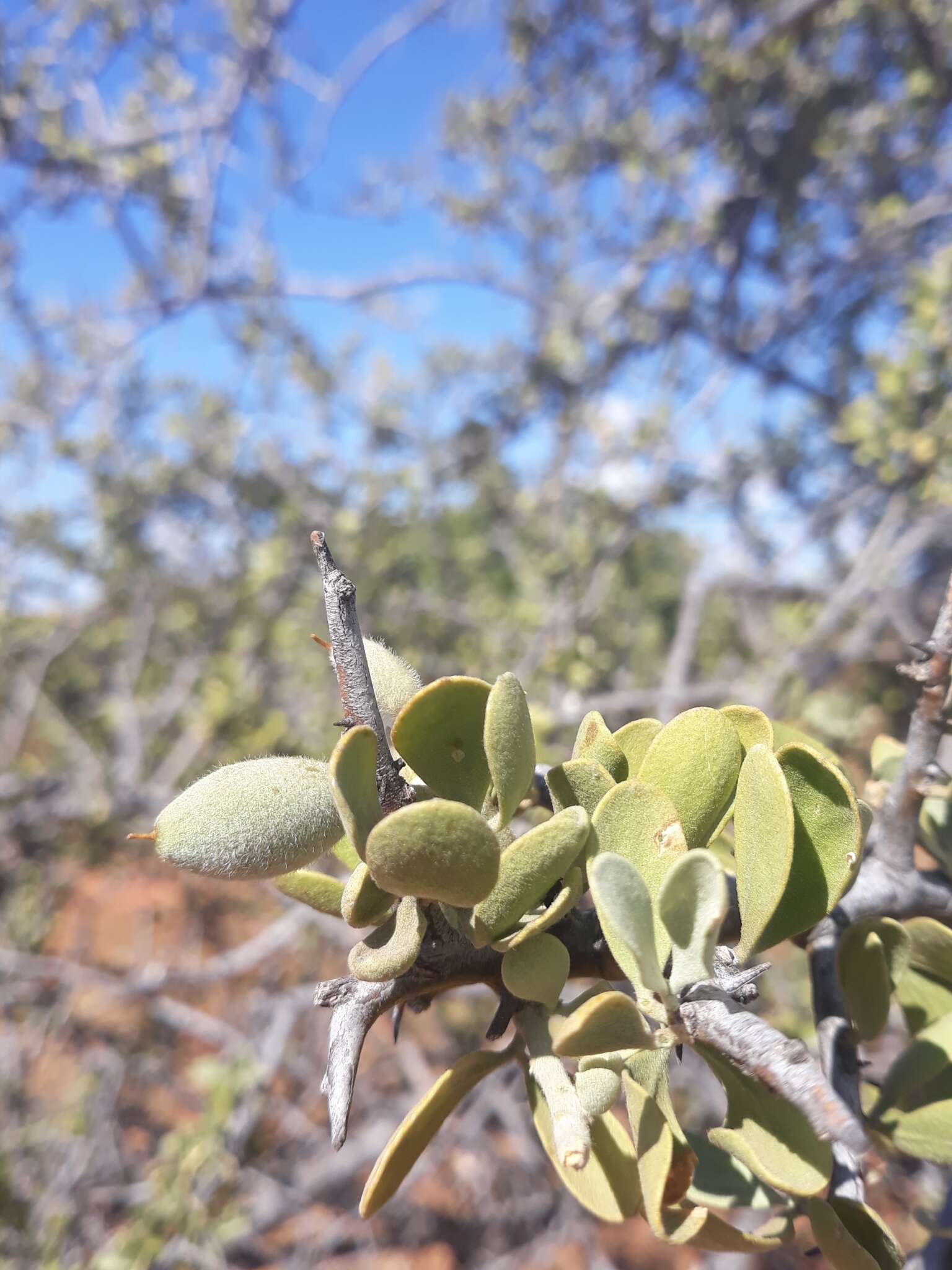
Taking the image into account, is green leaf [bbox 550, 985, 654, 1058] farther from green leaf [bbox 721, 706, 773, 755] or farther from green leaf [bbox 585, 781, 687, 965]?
green leaf [bbox 721, 706, 773, 755]

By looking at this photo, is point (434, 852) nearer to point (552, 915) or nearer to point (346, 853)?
point (552, 915)

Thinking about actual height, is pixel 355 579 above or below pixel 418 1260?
above

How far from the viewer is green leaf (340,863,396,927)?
0.47 metres

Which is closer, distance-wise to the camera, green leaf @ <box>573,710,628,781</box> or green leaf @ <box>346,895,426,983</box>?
green leaf @ <box>346,895,426,983</box>

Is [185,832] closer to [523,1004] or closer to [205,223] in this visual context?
[523,1004]

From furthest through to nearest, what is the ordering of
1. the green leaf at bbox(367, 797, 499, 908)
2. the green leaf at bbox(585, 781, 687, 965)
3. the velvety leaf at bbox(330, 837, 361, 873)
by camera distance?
the velvety leaf at bbox(330, 837, 361, 873)
the green leaf at bbox(585, 781, 687, 965)
the green leaf at bbox(367, 797, 499, 908)

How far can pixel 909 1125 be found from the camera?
1.92 ft

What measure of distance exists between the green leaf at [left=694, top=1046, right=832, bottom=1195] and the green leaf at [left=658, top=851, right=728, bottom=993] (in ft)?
0.16

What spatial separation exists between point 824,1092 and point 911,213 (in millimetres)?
3248

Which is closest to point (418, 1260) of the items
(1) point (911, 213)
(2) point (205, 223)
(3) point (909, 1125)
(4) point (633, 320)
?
(3) point (909, 1125)

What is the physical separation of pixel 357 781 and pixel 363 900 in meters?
0.10

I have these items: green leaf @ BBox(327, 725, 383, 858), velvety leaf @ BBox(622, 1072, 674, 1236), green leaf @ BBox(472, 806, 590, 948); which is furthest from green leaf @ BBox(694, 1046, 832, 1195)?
green leaf @ BBox(327, 725, 383, 858)

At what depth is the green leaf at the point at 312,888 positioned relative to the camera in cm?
57

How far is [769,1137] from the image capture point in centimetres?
48
